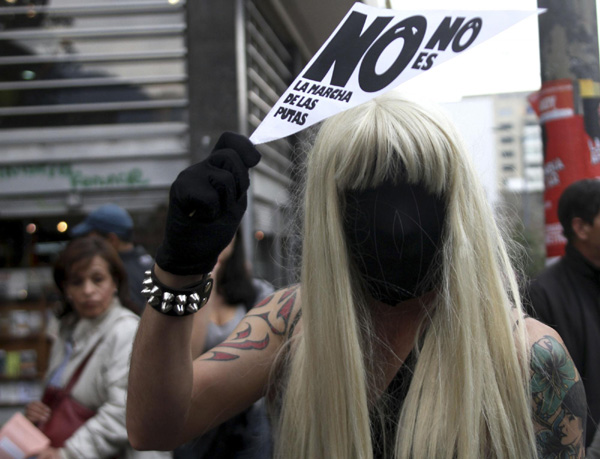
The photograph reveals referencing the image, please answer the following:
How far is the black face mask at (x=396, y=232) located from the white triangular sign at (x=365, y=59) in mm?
201

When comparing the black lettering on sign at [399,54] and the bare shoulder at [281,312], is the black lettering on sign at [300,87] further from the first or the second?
the bare shoulder at [281,312]

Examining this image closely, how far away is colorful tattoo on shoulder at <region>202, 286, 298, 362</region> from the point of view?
5.27 ft

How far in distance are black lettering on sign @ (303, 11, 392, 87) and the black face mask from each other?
0.24m

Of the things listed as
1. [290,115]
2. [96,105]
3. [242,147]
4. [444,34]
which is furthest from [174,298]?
[96,105]

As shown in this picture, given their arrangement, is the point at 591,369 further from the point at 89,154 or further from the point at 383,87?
the point at 89,154

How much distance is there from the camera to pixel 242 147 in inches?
49.8

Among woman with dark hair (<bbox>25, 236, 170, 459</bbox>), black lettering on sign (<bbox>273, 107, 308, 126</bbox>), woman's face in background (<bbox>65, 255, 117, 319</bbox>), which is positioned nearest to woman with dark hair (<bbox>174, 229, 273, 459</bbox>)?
woman with dark hair (<bbox>25, 236, 170, 459</bbox>)

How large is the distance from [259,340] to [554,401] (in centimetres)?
68

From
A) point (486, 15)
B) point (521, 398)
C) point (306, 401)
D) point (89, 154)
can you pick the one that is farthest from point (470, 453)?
point (89, 154)

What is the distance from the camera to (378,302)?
4.99 feet

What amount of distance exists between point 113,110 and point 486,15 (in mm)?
6720

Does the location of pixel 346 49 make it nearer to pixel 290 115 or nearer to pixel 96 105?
pixel 290 115

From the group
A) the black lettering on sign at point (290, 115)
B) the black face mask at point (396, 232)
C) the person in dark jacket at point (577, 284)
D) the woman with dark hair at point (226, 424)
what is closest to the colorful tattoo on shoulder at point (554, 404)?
the black face mask at point (396, 232)

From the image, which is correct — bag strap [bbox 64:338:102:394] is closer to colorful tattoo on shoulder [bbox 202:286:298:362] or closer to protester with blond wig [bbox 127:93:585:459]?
colorful tattoo on shoulder [bbox 202:286:298:362]
